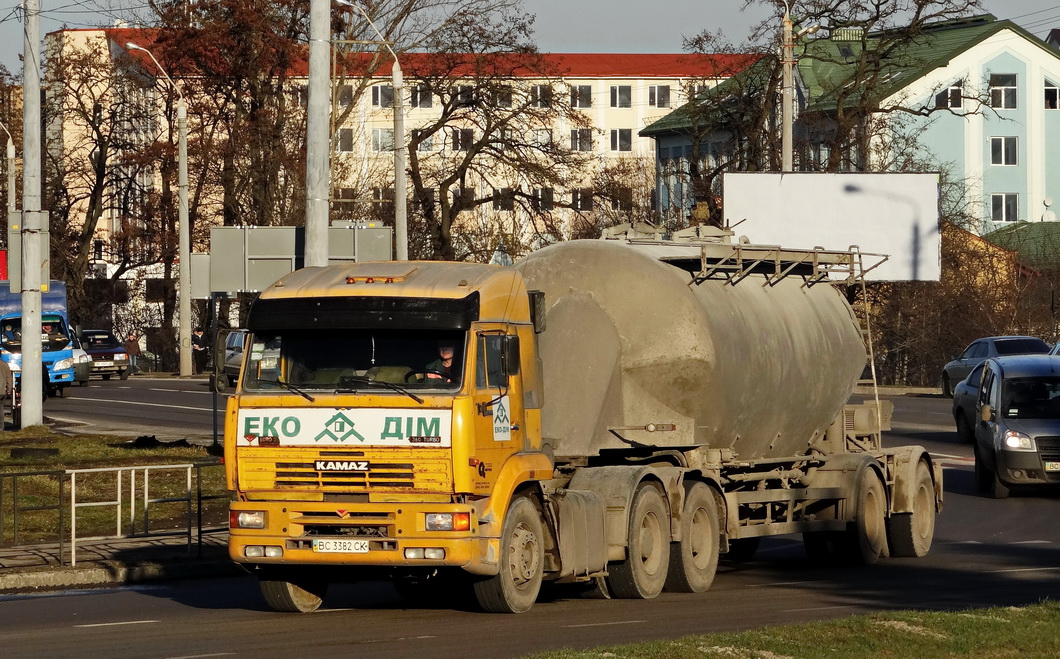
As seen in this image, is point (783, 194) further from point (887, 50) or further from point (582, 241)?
point (887, 50)

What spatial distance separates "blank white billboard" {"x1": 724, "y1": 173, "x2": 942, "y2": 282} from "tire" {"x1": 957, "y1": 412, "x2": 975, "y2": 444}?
4562 mm

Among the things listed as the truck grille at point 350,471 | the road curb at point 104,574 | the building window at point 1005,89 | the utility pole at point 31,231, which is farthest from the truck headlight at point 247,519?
the building window at point 1005,89

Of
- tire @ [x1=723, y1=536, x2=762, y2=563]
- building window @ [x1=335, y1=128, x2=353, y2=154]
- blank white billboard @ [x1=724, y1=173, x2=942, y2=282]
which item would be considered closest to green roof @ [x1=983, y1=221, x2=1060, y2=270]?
building window @ [x1=335, y1=128, x2=353, y2=154]

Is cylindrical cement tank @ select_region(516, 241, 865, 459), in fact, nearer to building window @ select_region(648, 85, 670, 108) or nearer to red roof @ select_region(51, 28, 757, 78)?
red roof @ select_region(51, 28, 757, 78)

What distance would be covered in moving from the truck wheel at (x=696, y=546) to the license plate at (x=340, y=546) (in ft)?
11.4

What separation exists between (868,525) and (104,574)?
7.69 meters


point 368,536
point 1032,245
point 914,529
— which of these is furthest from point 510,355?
point 1032,245

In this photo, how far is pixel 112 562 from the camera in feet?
56.0

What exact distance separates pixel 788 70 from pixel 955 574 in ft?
87.2

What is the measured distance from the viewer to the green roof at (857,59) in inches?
2509

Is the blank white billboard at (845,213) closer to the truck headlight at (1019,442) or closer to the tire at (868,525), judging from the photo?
the truck headlight at (1019,442)

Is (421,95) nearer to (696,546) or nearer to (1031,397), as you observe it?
(1031,397)

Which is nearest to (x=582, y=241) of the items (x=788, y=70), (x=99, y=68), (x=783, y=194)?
(x=783, y=194)

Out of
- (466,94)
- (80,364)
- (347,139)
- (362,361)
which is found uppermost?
(347,139)
